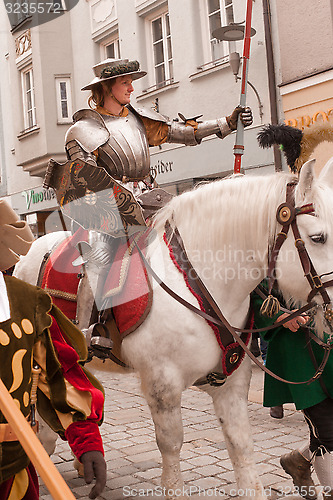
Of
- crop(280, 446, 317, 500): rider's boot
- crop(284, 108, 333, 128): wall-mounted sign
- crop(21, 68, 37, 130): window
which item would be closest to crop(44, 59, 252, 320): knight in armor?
crop(280, 446, 317, 500): rider's boot

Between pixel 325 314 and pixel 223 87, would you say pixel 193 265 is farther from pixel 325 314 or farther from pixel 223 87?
pixel 223 87

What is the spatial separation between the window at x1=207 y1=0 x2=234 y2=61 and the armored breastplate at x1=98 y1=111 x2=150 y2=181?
7223mm

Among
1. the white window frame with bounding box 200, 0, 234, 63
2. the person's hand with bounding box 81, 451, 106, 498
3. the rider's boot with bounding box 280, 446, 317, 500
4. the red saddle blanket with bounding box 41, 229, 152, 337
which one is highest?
the white window frame with bounding box 200, 0, 234, 63

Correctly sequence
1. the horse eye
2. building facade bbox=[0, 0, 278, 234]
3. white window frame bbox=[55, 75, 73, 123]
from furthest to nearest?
1. white window frame bbox=[55, 75, 73, 123]
2. building facade bbox=[0, 0, 278, 234]
3. the horse eye

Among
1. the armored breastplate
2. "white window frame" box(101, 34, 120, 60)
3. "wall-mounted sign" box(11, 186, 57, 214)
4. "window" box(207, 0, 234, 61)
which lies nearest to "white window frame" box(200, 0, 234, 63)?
"window" box(207, 0, 234, 61)

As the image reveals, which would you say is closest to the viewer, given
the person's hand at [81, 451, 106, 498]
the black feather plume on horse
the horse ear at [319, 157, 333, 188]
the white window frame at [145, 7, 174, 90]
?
the person's hand at [81, 451, 106, 498]

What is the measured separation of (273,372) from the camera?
318cm

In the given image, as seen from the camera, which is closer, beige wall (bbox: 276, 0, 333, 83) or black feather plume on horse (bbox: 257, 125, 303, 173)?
black feather plume on horse (bbox: 257, 125, 303, 173)

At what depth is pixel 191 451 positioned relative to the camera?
438 centimetres

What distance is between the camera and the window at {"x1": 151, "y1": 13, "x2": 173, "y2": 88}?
11.3 metres

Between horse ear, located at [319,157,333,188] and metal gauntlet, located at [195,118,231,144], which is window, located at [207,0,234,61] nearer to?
metal gauntlet, located at [195,118,231,144]

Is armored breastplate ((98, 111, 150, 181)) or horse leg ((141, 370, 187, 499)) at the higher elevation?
armored breastplate ((98, 111, 150, 181))

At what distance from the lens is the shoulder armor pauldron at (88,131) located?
3357mm

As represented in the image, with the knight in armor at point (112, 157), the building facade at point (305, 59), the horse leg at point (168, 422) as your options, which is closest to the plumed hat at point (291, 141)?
the knight in armor at point (112, 157)
